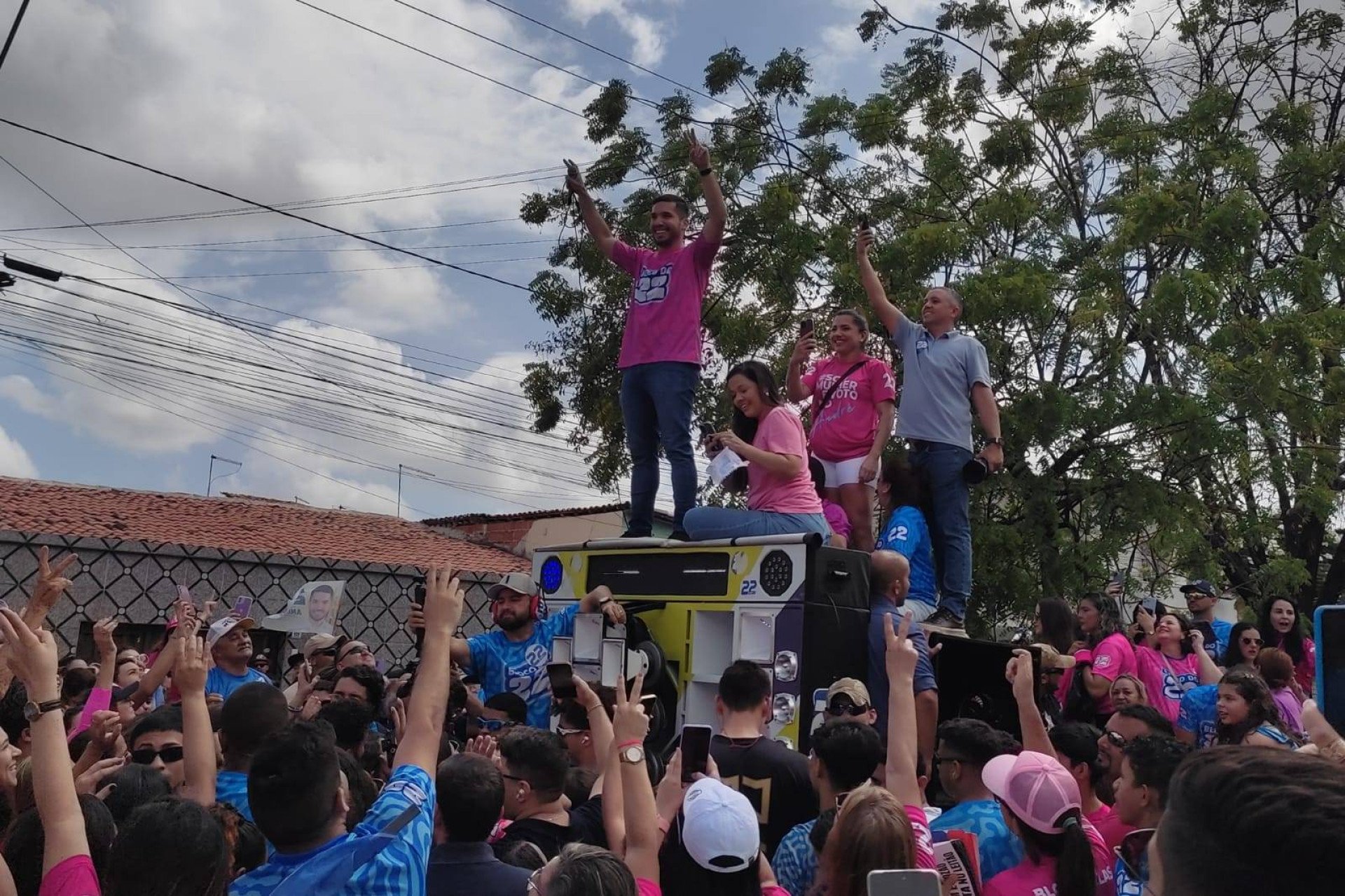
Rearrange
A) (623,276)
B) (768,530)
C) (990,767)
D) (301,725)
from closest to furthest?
(301,725)
(990,767)
(768,530)
(623,276)

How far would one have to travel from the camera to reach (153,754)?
4117mm

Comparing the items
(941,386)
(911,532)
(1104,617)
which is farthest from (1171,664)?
(941,386)

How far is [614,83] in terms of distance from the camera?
15.9m

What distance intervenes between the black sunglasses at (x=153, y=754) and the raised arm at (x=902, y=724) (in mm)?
2424

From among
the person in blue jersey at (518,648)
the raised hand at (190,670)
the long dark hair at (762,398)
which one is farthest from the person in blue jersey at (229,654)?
the raised hand at (190,670)

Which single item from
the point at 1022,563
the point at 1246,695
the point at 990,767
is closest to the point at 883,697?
the point at 1246,695

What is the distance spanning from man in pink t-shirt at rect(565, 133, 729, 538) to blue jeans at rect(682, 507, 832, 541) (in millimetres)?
666

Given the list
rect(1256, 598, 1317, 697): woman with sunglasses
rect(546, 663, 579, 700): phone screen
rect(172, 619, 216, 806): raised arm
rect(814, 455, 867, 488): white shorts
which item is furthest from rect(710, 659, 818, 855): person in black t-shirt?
rect(1256, 598, 1317, 697): woman with sunglasses

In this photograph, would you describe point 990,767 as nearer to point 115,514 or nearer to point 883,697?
point 883,697

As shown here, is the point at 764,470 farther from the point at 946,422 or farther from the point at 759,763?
the point at 759,763

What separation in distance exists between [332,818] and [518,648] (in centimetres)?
348

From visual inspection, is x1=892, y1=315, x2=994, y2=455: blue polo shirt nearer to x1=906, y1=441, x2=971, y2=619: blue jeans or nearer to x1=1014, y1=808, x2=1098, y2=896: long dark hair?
x1=906, y1=441, x2=971, y2=619: blue jeans

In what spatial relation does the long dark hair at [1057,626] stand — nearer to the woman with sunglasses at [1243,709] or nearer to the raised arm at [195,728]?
the woman with sunglasses at [1243,709]

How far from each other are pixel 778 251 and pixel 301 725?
11.5 meters
